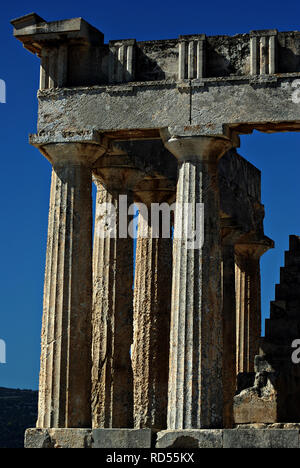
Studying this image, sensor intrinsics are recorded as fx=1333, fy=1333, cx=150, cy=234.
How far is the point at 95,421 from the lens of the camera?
123 ft

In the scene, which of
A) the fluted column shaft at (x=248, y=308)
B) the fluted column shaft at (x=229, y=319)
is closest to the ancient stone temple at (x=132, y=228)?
the fluted column shaft at (x=229, y=319)

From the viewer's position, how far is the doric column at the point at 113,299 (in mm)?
37375

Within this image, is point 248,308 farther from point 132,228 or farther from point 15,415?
point 15,415

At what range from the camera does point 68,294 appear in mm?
34531

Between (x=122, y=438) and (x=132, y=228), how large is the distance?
8.08m

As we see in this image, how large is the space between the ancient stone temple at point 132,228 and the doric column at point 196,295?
36mm

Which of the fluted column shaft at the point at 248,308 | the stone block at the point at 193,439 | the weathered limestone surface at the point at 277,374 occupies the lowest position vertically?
the stone block at the point at 193,439

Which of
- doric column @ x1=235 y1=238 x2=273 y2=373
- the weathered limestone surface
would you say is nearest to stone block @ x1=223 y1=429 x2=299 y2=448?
the weathered limestone surface

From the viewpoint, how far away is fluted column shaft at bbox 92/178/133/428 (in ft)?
123

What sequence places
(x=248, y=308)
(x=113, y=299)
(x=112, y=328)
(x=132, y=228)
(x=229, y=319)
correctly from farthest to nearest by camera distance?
(x=248, y=308)
(x=229, y=319)
(x=132, y=228)
(x=113, y=299)
(x=112, y=328)

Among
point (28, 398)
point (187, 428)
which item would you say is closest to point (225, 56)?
point (187, 428)

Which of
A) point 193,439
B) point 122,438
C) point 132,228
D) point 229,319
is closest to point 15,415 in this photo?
point 229,319

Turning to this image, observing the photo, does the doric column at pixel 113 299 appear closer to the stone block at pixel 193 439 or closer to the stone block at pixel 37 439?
the stone block at pixel 37 439
